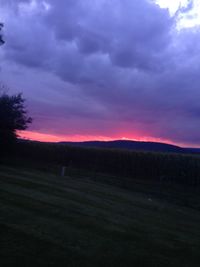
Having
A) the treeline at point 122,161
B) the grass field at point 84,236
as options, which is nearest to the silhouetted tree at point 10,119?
the treeline at point 122,161

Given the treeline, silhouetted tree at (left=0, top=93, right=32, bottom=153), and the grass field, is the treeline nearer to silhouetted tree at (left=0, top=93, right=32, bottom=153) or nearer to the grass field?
silhouetted tree at (left=0, top=93, right=32, bottom=153)

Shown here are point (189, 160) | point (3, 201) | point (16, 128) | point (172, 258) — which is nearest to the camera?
point (172, 258)

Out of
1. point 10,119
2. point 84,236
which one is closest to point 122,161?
point 10,119

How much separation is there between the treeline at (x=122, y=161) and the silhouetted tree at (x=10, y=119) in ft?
32.9

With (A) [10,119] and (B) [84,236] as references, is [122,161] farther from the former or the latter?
(B) [84,236]

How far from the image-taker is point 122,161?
49.7 m

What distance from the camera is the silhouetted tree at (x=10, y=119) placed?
144 feet

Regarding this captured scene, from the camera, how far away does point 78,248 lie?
27.7 feet

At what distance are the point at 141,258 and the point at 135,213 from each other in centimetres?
727

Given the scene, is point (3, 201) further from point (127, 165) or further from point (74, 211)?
point (127, 165)

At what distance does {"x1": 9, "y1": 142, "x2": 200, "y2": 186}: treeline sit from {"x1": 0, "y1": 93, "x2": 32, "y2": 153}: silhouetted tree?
1003cm

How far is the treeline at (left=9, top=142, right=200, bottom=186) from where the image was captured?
143 ft

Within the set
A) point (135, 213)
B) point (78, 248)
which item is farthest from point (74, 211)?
point (78, 248)

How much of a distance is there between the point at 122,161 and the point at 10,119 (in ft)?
50.8
